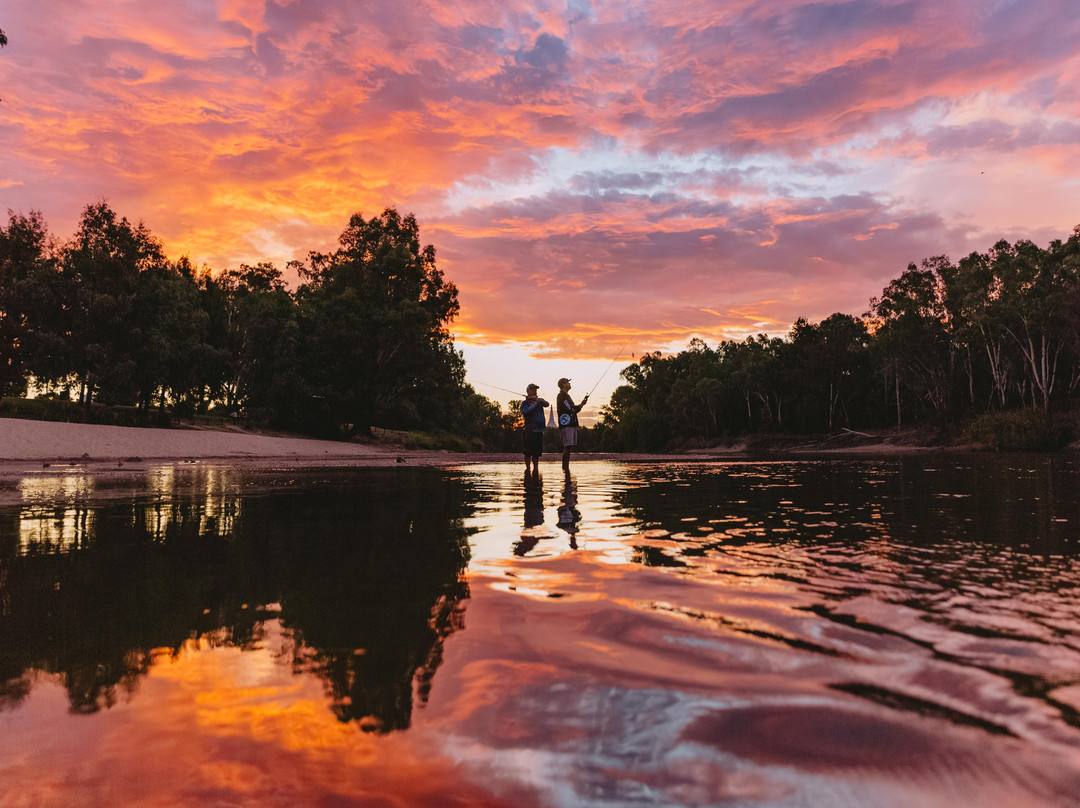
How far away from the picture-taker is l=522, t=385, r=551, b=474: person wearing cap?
1645cm

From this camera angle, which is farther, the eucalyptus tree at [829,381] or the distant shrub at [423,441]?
the eucalyptus tree at [829,381]

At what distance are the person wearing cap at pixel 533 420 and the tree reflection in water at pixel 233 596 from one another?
9.04 meters

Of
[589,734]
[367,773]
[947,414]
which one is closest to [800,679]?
[589,734]

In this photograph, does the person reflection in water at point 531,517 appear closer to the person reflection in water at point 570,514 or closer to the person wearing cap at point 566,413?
the person reflection in water at point 570,514

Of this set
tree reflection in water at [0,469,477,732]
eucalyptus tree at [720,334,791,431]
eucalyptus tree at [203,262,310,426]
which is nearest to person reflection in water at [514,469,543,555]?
tree reflection in water at [0,469,477,732]

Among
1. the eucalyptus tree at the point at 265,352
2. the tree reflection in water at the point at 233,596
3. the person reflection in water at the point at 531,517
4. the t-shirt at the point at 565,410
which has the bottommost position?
the person reflection in water at the point at 531,517

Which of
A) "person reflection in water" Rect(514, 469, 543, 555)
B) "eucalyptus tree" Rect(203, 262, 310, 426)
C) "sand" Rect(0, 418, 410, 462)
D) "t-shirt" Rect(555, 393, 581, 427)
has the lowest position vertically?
"person reflection in water" Rect(514, 469, 543, 555)

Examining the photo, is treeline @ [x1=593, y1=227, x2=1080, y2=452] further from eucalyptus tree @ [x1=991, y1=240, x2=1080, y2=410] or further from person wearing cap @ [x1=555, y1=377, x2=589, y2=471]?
person wearing cap @ [x1=555, y1=377, x2=589, y2=471]

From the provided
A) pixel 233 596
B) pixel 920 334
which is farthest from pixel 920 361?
pixel 233 596

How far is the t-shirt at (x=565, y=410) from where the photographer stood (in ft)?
52.0

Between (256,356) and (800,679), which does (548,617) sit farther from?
(256,356)

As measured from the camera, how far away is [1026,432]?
38.0 meters

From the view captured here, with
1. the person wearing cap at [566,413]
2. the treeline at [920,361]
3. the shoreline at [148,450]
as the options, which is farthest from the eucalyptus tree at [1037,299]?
the person wearing cap at [566,413]

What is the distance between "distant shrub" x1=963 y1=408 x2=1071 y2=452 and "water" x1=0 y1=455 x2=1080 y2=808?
133ft
